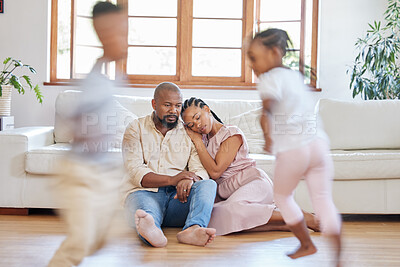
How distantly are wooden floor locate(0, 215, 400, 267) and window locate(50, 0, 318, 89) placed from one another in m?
2.32

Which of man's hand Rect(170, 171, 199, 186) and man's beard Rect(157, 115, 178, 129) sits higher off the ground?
man's beard Rect(157, 115, 178, 129)

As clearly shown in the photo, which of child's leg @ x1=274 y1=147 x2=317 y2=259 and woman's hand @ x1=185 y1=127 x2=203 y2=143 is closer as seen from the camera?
child's leg @ x1=274 y1=147 x2=317 y2=259

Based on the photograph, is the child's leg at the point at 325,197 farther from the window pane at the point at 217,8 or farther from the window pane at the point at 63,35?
the window pane at the point at 63,35

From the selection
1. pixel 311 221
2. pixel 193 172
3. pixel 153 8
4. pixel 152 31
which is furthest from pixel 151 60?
Result: pixel 311 221

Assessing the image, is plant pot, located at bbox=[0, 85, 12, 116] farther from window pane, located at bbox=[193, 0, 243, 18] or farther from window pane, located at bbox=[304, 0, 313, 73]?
Answer: window pane, located at bbox=[304, 0, 313, 73]

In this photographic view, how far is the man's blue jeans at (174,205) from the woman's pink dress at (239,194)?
171 mm

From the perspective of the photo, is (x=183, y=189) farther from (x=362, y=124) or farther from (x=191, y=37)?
(x=191, y=37)

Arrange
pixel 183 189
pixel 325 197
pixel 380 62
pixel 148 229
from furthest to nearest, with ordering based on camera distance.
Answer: pixel 380 62 → pixel 183 189 → pixel 148 229 → pixel 325 197

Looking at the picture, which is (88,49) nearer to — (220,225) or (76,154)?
(220,225)

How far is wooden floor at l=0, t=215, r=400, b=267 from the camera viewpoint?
7.47 ft

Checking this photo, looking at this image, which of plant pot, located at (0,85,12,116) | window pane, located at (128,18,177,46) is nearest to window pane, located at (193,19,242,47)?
window pane, located at (128,18,177,46)

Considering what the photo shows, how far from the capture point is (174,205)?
2.91 m

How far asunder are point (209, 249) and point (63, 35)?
3254 mm

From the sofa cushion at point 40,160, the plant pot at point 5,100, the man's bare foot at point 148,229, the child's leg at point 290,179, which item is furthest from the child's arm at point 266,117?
the plant pot at point 5,100
